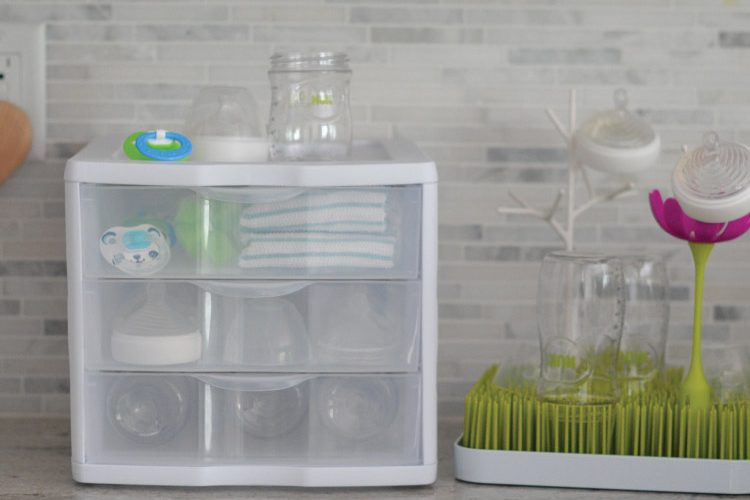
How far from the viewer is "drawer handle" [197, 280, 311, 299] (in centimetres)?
149

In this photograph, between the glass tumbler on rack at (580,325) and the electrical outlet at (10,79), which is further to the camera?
the electrical outlet at (10,79)

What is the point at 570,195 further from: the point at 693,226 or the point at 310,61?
the point at 310,61

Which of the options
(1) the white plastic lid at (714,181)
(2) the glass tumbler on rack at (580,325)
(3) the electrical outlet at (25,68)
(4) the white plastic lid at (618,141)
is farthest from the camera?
(3) the electrical outlet at (25,68)

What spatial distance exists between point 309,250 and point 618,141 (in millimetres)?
508

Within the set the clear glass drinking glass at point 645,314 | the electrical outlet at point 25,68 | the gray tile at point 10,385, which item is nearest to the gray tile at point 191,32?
the electrical outlet at point 25,68

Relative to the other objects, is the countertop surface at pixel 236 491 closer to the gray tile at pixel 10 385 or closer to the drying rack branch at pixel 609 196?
the gray tile at pixel 10 385

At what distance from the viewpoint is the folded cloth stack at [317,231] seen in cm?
148

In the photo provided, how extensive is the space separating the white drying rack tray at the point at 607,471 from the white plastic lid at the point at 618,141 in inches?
16.9

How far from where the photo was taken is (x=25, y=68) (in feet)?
5.99

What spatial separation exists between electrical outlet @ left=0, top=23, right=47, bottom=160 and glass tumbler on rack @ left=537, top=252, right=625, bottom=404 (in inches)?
33.5

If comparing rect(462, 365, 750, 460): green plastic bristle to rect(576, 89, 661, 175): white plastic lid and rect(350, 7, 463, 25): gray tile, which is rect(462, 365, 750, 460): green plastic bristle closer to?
rect(576, 89, 661, 175): white plastic lid

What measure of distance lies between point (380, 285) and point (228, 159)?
0.27 metres

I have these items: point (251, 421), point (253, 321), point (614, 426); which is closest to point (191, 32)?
point (253, 321)

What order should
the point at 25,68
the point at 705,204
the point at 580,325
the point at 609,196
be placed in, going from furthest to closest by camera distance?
the point at 25,68 → the point at 609,196 → the point at 580,325 → the point at 705,204
